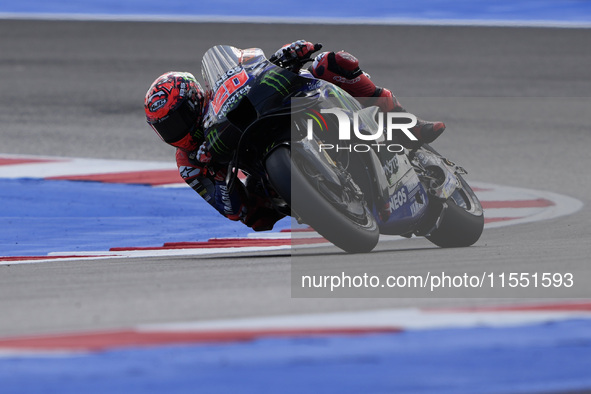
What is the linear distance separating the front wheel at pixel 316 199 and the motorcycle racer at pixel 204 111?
695 millimetres

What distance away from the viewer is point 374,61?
12.6 metres

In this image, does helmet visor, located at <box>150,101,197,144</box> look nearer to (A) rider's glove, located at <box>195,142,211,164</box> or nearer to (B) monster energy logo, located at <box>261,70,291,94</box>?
(A) rider's glove, located at <box>195,142,211,164</box>

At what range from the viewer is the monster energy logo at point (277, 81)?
4.96 m

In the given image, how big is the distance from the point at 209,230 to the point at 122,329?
12.9 feet

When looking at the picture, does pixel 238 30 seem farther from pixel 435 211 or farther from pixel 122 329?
pixel 122 329

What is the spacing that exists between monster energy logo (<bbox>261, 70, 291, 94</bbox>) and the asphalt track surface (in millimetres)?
828

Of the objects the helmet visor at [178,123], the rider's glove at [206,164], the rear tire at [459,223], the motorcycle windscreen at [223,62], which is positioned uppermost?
the motorcycle windscreen at [223,62]

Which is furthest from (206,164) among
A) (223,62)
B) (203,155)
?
(223,62)

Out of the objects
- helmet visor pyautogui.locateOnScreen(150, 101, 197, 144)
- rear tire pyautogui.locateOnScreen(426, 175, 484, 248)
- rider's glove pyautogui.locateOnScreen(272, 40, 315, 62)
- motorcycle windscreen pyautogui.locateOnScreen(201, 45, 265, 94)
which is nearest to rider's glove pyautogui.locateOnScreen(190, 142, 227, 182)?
helmet visor pyautogui.locateOnScreen(150, 101, 197, 144)

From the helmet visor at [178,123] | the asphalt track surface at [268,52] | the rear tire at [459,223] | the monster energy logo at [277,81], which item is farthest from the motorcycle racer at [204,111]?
the rear tire at [459,223]

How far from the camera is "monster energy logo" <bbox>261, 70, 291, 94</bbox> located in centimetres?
496

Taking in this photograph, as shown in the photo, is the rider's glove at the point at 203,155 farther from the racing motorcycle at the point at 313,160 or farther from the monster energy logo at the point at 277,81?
the monster energy logo at the point at 277,81

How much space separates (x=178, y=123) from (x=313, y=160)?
94cm

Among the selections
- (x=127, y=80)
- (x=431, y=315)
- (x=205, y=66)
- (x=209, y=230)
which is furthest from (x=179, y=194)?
(x=431, y=315)
